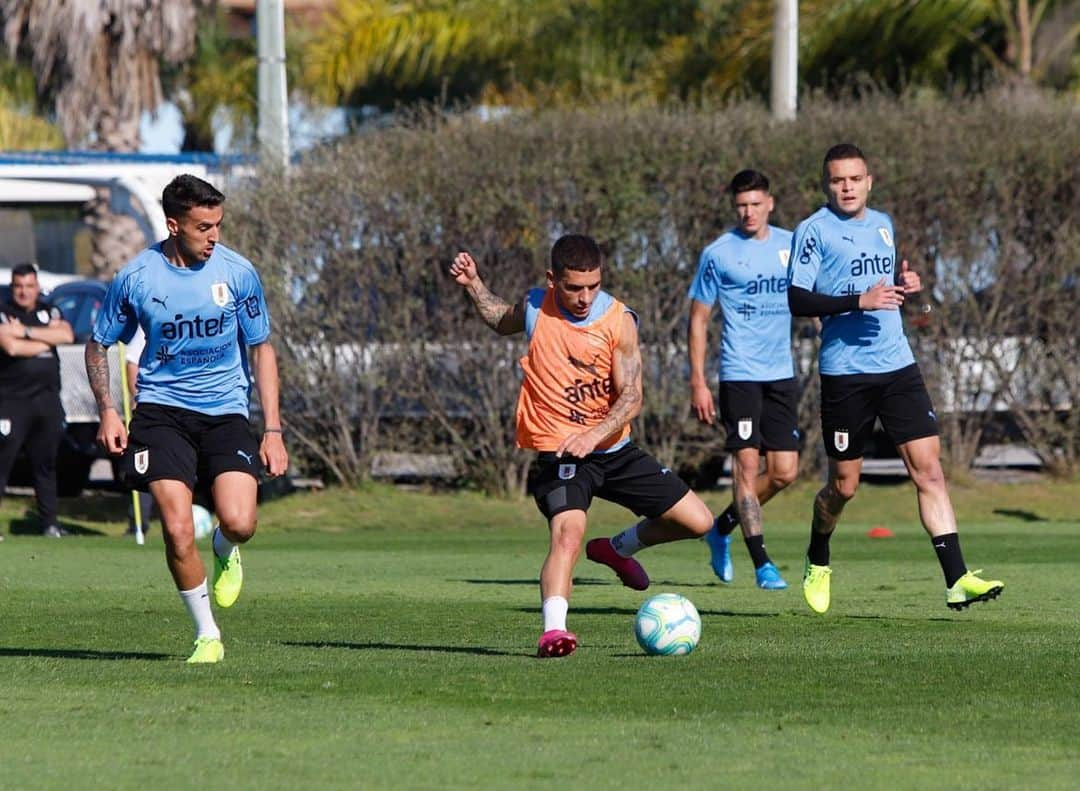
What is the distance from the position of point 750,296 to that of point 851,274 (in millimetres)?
2228

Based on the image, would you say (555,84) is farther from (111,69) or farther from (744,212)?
(744,212)

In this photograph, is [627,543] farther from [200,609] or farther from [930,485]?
[200,609]

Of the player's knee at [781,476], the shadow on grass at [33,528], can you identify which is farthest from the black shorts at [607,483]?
the shadow on grass at [33,528]

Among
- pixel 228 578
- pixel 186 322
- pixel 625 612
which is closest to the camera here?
pixel 186 322

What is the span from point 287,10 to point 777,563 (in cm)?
3149

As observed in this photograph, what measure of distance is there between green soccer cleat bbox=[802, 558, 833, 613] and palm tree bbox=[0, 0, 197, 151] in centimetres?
2228

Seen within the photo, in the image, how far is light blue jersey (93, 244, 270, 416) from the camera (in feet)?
27.6

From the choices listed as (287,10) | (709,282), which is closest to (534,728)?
(709,282)

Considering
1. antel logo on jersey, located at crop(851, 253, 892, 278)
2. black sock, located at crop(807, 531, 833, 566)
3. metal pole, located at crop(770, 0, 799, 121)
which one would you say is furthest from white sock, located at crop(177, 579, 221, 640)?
metal pole, located at crop(770, 0, 799, 121)

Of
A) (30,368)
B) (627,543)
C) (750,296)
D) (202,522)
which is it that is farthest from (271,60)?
(627,543)

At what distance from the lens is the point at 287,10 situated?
141 feet

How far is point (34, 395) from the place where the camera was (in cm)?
1652

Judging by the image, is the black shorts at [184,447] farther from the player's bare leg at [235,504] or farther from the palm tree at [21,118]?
the palm tree at [21,118]

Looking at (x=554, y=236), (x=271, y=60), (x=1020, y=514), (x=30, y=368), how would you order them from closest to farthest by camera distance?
(x=30, y=368)
(x=1020, y=514)
(x=554, y=236)
(x=271, y=60)
